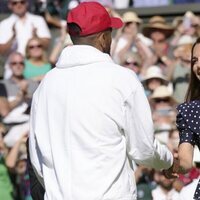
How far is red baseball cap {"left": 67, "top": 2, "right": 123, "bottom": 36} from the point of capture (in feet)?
15.5

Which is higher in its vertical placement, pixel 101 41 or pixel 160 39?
pixel 101 41

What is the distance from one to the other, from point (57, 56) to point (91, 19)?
635cm

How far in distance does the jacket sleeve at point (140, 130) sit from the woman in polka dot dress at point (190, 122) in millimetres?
175

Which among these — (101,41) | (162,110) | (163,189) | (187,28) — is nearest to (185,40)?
(187,28)

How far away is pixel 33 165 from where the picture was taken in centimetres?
487

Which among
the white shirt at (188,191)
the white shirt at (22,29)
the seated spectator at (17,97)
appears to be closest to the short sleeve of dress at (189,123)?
the white shirt at (188,191)

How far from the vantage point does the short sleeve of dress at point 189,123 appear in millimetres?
4930

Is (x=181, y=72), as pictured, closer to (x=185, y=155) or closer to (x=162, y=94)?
(x=162, y=94)

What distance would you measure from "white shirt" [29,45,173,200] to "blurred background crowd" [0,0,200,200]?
14.6 ft

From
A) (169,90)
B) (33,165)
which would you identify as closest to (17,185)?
(169,90)

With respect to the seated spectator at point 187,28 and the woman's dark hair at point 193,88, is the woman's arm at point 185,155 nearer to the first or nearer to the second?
the woman's dark hair at point 193,88

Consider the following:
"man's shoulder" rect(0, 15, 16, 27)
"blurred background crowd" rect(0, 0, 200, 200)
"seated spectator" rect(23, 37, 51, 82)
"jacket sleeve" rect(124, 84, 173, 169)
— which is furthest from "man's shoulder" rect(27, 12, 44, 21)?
"jacket sleeve" rect(124, 84, 173, 169)

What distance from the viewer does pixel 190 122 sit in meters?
4.96

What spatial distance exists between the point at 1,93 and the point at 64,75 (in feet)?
19.4
